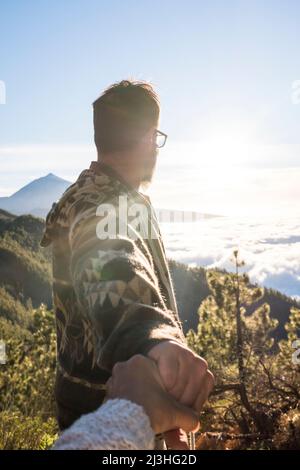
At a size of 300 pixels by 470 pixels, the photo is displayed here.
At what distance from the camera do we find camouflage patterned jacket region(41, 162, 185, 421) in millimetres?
981

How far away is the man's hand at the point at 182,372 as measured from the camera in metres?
0.84

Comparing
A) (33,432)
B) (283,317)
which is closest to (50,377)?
(33,432)

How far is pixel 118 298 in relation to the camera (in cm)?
103

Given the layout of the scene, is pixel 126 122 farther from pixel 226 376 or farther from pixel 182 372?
pixel 226 376

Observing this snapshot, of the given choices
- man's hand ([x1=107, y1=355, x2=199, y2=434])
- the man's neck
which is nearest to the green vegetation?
the man's neck

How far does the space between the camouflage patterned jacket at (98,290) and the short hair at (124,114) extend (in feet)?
0.42

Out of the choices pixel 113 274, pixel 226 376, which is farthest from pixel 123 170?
pixel 226 376

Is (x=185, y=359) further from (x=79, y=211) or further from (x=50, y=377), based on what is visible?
(x=50, y=377)

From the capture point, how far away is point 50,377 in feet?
71.9

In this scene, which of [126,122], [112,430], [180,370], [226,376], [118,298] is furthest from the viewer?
[226,376]

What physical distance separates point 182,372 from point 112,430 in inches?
7.4
